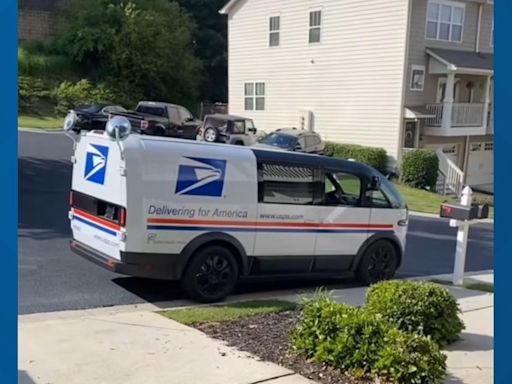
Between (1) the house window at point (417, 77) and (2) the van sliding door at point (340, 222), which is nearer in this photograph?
(2) the van sliding door at point (340, 222)

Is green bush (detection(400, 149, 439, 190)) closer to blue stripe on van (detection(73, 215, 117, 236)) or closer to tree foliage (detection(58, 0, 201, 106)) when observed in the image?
blue stripe on van (detection(73, 215, 117, 236))

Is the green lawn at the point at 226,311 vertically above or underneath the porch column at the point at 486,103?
underneath

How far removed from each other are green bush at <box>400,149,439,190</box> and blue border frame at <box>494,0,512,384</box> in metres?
22.6

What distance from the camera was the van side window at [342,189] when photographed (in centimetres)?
877

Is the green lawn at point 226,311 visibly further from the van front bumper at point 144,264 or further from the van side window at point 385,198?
the van side window at point 385,198

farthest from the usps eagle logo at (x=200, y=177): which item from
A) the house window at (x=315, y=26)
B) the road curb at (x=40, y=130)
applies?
the house window at (x=315, y=26)

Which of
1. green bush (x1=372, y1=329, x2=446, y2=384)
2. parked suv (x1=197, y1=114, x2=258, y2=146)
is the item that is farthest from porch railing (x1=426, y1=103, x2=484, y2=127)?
green bush (x1=372, y1=329, x2=446, y2=384)

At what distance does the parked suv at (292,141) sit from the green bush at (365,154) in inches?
59.8

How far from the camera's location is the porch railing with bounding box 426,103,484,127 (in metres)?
27.1

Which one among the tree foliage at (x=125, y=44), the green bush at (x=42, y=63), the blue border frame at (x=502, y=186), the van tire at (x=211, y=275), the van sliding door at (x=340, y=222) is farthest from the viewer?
the tree foliage at (x=125, y=44)

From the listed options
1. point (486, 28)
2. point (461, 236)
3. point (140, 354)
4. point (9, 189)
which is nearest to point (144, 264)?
point (140, 354)

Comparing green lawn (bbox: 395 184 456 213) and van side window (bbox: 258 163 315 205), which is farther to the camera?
green lawn (bbox: 395 184 456 213)

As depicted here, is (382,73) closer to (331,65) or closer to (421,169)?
(331,65)

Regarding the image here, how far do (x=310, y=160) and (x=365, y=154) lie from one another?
18.3 m
